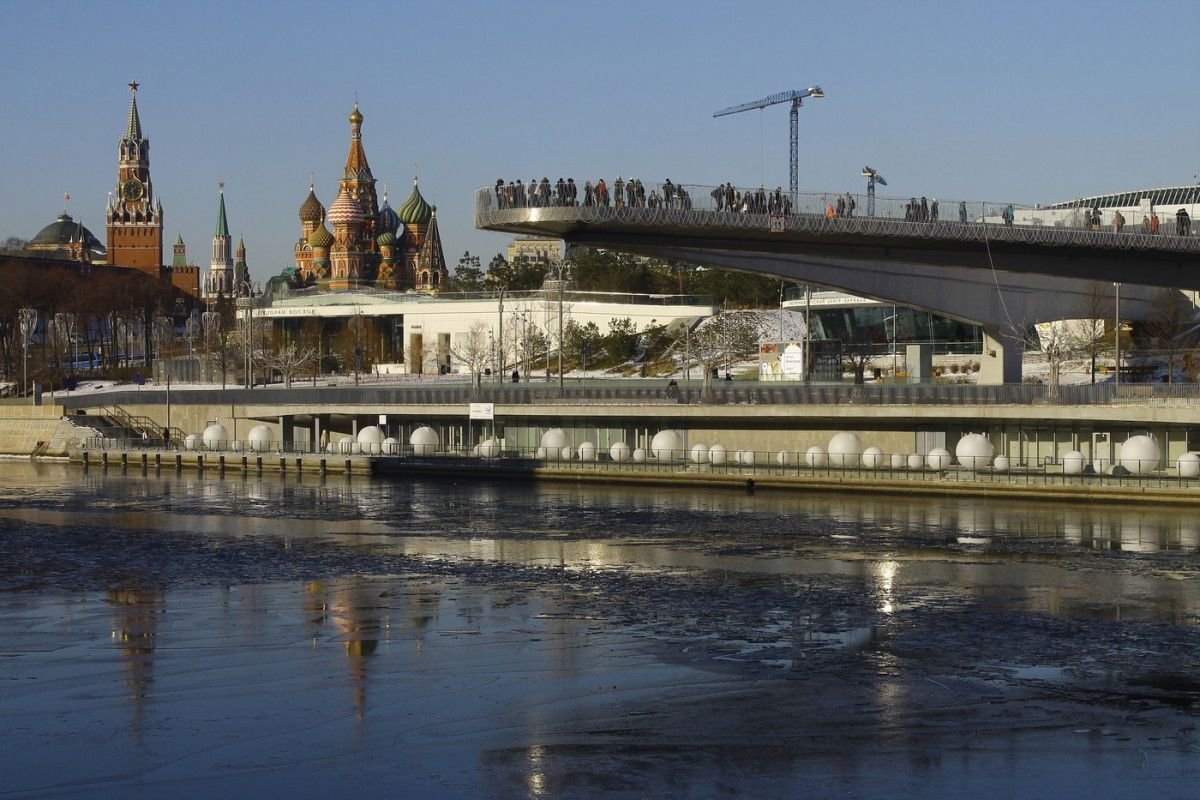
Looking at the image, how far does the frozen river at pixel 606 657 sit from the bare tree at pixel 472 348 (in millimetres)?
60251

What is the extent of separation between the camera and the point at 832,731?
24812 mm

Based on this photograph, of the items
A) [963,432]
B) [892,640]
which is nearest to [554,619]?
[892,640]

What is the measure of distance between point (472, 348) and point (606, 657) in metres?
81.9

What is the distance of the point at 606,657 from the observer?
98.6 feet

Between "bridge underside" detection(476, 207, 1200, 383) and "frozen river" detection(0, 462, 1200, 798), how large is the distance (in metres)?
13.1

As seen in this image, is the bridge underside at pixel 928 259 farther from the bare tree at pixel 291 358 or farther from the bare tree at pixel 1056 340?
the bare tree at pixel 291 358

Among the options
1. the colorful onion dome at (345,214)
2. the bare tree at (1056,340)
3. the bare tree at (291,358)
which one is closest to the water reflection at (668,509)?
the bare tree at (1056,340)

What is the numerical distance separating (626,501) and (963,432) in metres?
14.3

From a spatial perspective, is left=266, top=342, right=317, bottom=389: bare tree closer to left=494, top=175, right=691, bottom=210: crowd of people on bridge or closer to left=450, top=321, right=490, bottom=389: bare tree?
left=450, top=321, right=490, bottom=389: bare tree

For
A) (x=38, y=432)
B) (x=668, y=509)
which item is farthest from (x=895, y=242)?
(x=38, y=432)

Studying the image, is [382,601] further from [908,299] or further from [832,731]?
[908,299]

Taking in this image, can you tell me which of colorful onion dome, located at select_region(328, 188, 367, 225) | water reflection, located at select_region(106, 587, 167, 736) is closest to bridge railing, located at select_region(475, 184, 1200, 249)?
water reflection, located at select_region(106, 587, 167, 736)

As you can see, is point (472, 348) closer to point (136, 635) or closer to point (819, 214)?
point (819, 214)

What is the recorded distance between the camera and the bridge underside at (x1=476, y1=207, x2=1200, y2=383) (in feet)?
204
